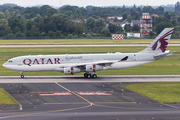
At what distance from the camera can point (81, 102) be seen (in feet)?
106

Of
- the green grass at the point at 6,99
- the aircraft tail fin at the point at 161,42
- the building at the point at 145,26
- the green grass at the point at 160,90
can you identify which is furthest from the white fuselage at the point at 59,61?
the building at the point at 145,26

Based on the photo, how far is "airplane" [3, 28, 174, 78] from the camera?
48281 millimetres

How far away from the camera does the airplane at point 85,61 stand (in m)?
48.3

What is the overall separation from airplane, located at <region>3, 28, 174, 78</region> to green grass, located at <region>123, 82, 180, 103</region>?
22.6ft

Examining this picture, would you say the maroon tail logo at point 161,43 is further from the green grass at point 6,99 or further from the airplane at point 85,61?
the green grass at point 6,99

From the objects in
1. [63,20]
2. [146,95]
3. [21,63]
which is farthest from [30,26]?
[146,95]

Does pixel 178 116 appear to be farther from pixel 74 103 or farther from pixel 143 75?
pixel 143 75

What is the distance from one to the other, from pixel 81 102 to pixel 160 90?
12.7m

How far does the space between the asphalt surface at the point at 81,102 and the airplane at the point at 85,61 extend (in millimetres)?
2548

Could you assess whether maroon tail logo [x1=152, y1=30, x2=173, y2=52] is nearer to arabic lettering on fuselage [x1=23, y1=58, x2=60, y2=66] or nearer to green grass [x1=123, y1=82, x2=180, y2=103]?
green grass [x1=123, y1=82, x2=180, y2=103]

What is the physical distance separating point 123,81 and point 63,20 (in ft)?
504

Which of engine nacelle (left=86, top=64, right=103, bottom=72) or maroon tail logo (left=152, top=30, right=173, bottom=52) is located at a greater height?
maroon tail logo (left=152, top=30, right=173, bottom=52)

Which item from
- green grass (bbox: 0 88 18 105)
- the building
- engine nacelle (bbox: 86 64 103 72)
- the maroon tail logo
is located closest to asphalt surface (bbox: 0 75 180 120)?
green grass (bbox: 0 88 18 105)

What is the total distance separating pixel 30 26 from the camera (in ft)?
649
